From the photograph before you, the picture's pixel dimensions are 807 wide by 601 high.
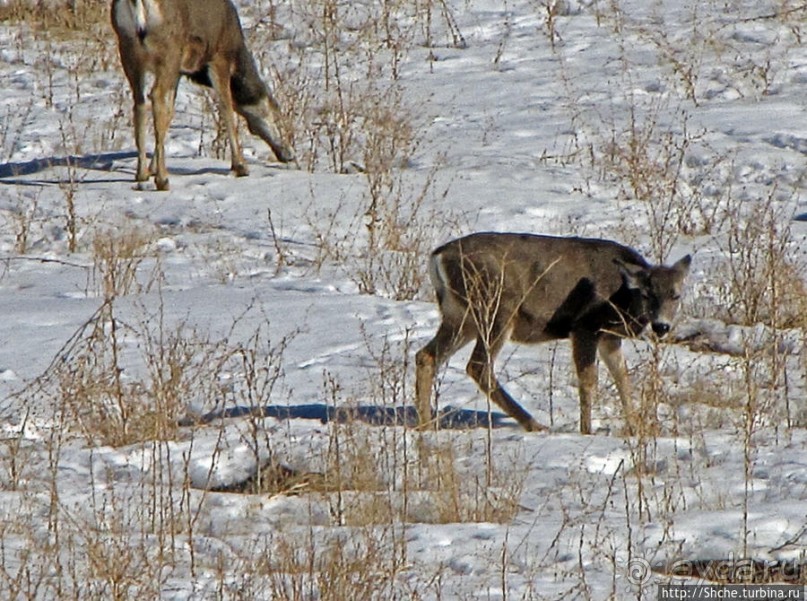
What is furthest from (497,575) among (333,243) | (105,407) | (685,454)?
(333,243)

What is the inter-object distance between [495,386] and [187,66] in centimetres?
610

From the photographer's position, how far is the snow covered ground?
20.0 ft

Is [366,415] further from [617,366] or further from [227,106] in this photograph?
[227,106]

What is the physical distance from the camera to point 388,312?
10.4 metres

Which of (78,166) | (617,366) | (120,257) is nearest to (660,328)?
(617,366)

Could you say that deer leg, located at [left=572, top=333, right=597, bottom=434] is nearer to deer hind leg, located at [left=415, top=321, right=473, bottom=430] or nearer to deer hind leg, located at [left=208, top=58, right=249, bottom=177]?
deer hind leg, located at [left=415, top=321, right=473, bottom=430]

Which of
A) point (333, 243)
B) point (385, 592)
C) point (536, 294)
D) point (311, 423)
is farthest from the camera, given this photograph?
point (333, 243)

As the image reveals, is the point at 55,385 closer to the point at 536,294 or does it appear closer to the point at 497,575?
the point at 536,294

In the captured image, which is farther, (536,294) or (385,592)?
(536,294)

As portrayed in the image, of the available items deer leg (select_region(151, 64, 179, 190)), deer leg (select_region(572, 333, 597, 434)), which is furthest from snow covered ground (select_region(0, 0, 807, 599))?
deer leg (select_region(151, 64, 179, 190))

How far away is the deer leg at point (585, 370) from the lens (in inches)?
341

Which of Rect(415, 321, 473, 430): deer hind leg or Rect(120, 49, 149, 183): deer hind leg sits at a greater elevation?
Rect(120, 49, 149, 183): deer hind leg

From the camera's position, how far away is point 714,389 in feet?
29.5

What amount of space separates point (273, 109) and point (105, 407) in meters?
7.27
